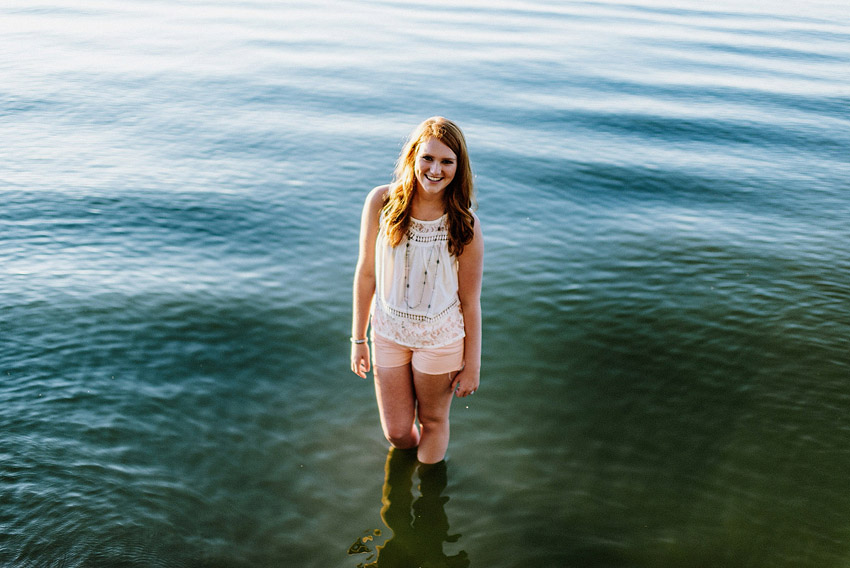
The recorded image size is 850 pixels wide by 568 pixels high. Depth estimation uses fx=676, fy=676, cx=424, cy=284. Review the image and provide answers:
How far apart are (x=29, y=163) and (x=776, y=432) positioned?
1214cm

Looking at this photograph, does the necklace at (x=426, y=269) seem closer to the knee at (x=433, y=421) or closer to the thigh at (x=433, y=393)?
the thigh at (x=433, y=393)

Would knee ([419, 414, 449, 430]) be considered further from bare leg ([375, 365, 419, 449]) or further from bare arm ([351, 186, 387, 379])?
bare arm ([351, 186, 387, 379])

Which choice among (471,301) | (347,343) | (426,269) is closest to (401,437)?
(471,301)

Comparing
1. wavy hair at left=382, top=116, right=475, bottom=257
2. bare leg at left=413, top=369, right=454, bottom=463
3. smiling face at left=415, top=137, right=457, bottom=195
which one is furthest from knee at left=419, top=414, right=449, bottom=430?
smiling face at left=415, top=137, right=457, bottom=195

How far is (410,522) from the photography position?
5.04 meters

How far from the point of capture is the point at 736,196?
11.7 m

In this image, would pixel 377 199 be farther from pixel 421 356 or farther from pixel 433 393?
pixel 433 393

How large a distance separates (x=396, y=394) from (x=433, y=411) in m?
0.32

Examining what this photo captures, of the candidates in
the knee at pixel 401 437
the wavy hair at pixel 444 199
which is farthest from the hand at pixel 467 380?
the wavy hair at pixel 444 199

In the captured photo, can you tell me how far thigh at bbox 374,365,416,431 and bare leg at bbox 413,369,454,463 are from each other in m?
0.07

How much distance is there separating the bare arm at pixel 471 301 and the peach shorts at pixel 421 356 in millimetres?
70

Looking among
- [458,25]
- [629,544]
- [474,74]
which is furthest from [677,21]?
[629,544]

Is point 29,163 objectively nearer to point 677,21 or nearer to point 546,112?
point 546,112

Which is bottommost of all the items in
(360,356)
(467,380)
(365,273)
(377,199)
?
(467,380)
